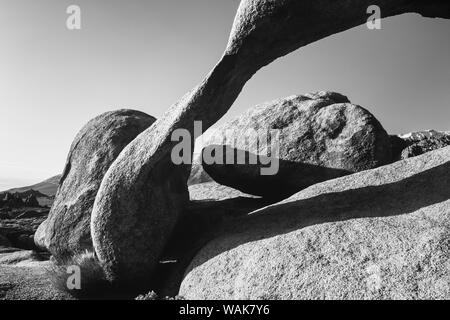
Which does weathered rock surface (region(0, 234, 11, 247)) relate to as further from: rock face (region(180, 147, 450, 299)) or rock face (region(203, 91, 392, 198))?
rock face (region(180, 147, 450, 299))

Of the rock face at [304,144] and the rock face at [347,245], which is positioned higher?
the rock face at [304,144]

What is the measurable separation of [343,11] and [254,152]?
533cm

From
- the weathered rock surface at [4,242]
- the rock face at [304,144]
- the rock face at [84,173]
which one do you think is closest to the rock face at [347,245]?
the rock face at [304,144]

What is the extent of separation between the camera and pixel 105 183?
9547mm

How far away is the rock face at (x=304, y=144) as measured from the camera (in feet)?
37.8

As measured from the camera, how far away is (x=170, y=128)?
30.3 feet

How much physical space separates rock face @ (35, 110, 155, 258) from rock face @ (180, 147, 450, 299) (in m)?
4.50

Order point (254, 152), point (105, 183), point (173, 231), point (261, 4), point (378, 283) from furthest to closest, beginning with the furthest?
point (254, 152)
point (173, 231)
point (105, 183)
point (261, 4)
point (378, 283)

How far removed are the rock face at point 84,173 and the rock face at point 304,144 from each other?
3.25 m

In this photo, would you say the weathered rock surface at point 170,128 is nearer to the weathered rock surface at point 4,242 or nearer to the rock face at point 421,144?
the rock face at point 421,144

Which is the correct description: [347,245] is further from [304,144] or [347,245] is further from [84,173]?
[84,173]

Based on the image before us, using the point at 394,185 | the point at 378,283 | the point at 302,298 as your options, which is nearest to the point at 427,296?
the point at 378,283

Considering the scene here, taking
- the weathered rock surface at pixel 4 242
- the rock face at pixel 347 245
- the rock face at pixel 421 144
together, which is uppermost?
the rock face at pixel 421 144

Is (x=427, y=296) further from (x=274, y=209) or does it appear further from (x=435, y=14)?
(x=435, y=14)
